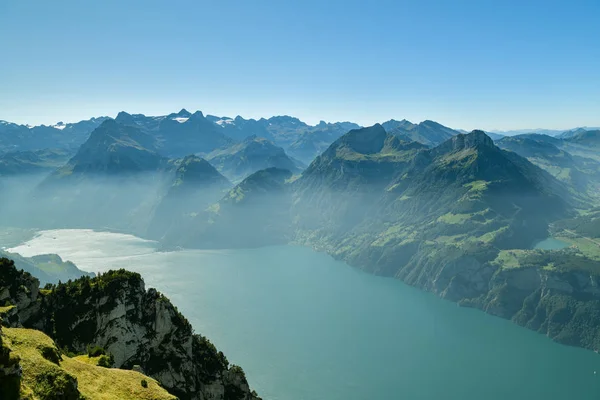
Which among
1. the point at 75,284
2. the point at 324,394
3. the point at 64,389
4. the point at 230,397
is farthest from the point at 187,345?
the point at 324,394

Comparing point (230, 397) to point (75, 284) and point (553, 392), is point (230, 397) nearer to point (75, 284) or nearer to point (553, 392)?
point (75, 284)

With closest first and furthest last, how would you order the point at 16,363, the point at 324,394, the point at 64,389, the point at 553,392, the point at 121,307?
the point at 16,363
the point at 64,389
the point at 121,307
the point at 324,394
the point at 553,392

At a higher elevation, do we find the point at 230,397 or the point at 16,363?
the point at 16,363

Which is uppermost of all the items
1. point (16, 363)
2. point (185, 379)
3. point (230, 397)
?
point (16, 363)

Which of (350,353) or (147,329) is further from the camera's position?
(350,353)

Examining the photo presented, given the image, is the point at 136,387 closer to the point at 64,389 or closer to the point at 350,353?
the point at 64,389

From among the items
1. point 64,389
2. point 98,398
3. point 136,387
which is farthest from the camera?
point 136,387

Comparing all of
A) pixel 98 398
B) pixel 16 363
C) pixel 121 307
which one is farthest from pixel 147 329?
pixel 16 363
